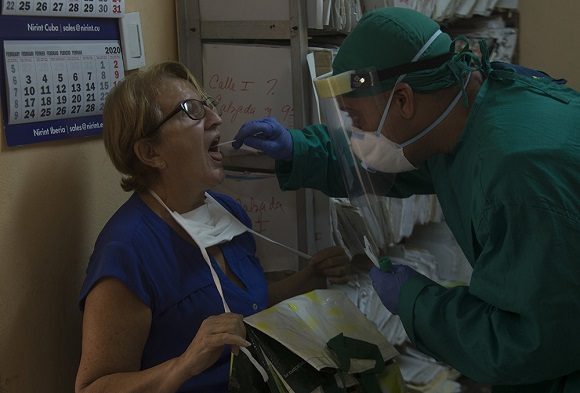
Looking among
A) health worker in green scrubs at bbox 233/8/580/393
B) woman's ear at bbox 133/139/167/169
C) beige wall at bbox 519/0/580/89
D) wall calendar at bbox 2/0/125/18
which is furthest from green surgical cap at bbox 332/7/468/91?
beige wall at bbox 519/0/580/89

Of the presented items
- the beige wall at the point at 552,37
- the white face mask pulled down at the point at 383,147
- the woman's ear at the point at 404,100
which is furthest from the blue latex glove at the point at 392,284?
the beige wall at the point at 552,37

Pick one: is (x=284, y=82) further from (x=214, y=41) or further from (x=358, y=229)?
(x=358, y=229)

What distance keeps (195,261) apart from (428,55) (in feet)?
2.19

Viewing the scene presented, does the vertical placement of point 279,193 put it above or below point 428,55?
below

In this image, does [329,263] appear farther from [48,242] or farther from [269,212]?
[48,242]

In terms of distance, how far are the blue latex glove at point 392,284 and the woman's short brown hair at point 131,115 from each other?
0.57 meters

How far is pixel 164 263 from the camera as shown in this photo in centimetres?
147

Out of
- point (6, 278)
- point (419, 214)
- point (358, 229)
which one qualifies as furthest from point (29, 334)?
point (419, 214)

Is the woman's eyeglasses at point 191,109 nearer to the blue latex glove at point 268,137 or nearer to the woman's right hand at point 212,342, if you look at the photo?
the blue latex glove at point 268,137

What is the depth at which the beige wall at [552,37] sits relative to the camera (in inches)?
117

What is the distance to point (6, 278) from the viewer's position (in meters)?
1.39

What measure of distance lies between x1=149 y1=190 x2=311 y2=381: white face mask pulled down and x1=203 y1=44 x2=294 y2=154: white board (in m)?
0.24

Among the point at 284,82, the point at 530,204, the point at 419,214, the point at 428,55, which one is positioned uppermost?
the point at 428,55

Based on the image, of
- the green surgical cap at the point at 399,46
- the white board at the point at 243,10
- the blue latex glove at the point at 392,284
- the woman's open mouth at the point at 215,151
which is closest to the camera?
the green surgical cap at the point at 399,46
